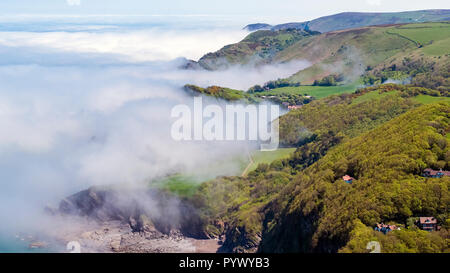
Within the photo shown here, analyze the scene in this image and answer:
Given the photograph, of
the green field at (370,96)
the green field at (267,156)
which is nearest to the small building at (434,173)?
the green field at (267,156)

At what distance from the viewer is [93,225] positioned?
9844 centimetres

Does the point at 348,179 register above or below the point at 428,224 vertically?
below

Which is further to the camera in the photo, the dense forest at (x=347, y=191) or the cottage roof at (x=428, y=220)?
Answer: the dense forest at (x=347, y=191)

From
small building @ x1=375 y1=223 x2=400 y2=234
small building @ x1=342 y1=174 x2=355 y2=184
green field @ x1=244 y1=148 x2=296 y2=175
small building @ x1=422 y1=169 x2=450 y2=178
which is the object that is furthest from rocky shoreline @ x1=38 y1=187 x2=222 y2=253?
small building @ x1=422 y1=169 x2=450 y2=178

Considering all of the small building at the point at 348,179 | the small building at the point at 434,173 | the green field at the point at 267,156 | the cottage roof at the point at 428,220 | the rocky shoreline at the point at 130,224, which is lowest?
the rocky shoreline at the point at 130,224

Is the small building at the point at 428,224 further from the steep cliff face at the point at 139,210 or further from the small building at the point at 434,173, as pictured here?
the steep cliff face at the point at 139,210

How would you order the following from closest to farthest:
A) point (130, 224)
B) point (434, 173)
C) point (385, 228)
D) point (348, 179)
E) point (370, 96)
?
point (385, 228)
point (434, 173)
point (348, 179)
point (130, 224)
point (370, 96)

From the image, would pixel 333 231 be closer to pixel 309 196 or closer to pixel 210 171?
pixel 309 196

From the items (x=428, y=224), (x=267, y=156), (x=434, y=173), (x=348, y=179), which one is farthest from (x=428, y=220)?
(x=267, y=156)

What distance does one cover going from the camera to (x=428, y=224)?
4288cm

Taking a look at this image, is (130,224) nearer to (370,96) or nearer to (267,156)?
(267,156)

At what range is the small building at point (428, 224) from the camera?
4272 centimetres

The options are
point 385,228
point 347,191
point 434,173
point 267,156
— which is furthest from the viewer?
point 267,156

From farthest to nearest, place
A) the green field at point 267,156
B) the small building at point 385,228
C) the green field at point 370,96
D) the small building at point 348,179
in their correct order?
1. the green field at point 370,96
2. the green field at point 267,156
3. the small building at point 348,179
4. the small building at point 385,228
